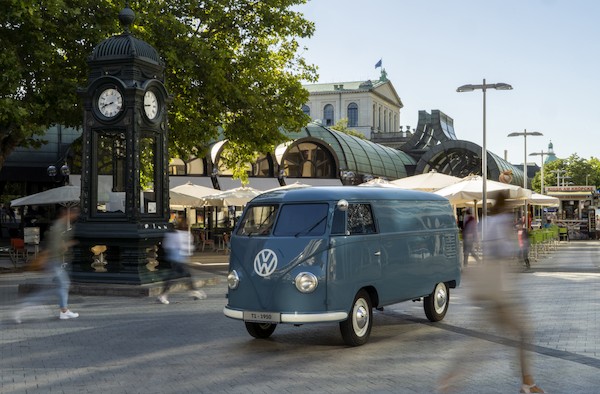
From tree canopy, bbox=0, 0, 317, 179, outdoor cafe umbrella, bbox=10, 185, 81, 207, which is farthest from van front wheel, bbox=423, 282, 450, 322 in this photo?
outdoor cafe umbrella, bbox=10, 185, 81, 207

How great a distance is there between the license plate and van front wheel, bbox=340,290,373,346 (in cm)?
91

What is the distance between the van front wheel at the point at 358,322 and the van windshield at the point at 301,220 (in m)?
1.12

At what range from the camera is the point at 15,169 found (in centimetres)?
3925

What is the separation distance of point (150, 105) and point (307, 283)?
8.88 meters

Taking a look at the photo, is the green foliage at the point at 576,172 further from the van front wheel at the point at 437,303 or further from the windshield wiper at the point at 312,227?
Result: the windshield wiper at the point at 312,227

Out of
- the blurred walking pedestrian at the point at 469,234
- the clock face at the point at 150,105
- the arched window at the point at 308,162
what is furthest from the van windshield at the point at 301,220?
the arched window at the point at 308,162

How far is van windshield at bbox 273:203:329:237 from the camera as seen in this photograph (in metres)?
9.88

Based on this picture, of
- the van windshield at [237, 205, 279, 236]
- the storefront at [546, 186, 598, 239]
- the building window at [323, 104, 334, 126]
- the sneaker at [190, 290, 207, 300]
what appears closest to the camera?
the van windshield at [237, 205, 279, 236]

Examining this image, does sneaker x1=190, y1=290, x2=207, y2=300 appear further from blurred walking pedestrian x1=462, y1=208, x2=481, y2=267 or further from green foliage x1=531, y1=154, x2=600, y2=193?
green foliage x1=531, y1=154, x2=600, y2=193

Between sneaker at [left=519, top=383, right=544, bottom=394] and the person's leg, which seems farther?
the person's leg

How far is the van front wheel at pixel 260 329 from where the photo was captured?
34.3 feet

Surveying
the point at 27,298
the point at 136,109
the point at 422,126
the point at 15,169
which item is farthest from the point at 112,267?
the point at 422,126

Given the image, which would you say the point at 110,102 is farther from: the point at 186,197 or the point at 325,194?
the point at 186,197

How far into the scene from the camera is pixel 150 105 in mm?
16969
